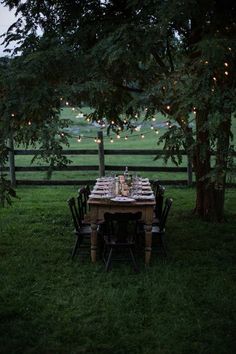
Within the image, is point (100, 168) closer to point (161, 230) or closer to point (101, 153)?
point (101, 153)

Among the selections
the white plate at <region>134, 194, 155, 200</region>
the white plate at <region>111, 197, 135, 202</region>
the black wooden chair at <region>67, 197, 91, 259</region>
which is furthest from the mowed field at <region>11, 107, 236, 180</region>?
the white plate at <region>111, 197, 135, 202</region>

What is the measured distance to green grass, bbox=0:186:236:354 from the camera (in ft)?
18.6

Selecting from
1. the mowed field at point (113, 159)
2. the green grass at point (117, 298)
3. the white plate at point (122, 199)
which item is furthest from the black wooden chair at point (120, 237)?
the mowed field at point (113, 159)

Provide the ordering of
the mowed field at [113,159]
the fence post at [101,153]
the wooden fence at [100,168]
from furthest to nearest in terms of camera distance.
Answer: the mowed field at [113,159]
the fence post at [101,153]
the wooden fence at [100,168]

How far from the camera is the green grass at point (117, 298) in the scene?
18.6 ft

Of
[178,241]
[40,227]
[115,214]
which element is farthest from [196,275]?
[40,227]

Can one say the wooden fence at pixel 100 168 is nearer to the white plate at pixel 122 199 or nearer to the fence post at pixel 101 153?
the fence post at pixel 101 153

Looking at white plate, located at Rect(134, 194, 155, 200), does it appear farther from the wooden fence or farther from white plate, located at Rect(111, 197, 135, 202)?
the wooden fence

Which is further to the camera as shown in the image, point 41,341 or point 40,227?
point 40,227

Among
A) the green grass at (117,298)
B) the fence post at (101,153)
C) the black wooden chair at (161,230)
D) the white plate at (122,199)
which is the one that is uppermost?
the fence post at (101,153)

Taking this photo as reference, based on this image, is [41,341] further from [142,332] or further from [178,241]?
[178,241]

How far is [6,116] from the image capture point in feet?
24.3

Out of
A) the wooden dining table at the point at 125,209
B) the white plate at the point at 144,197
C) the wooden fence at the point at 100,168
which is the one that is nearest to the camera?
the wooden dining table at the point at 125,209

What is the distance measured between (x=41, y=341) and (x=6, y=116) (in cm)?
323
